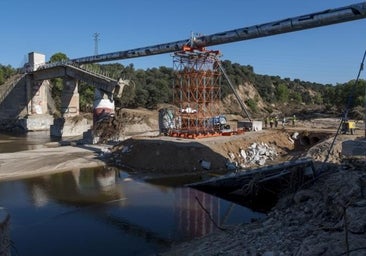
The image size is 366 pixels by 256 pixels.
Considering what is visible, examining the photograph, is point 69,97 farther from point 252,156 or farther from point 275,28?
point 275,28

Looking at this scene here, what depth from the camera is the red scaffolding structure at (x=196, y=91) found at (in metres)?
42.4

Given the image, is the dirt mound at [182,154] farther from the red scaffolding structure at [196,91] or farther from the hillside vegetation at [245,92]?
the hillside vegetation at [245,92]

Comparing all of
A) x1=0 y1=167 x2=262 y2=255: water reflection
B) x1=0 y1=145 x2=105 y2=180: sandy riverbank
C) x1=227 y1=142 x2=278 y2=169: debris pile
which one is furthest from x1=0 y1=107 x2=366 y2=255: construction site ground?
x1=0 y1=167 x2=262 y2=255: water reflection

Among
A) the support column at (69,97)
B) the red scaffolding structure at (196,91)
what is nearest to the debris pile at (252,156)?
the red scaffolding structure at (196,91)

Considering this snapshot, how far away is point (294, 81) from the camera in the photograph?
597ft

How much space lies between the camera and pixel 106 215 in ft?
68.2

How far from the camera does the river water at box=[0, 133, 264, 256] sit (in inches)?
653

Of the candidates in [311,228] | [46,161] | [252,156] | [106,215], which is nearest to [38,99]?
[46,161]

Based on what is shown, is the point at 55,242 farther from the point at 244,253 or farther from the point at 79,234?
the point at 244,253

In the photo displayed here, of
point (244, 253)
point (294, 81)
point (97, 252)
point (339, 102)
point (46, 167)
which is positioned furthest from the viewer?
point (294, 81)

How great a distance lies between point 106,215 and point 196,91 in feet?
81.1

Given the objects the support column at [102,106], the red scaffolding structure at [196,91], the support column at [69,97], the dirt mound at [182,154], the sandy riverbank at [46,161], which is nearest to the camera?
A: the sandy riverbank at [46,161]

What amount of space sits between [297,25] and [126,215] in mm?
21704

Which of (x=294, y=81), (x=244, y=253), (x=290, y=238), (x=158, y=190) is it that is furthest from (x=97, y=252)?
(x=294, y=81)
